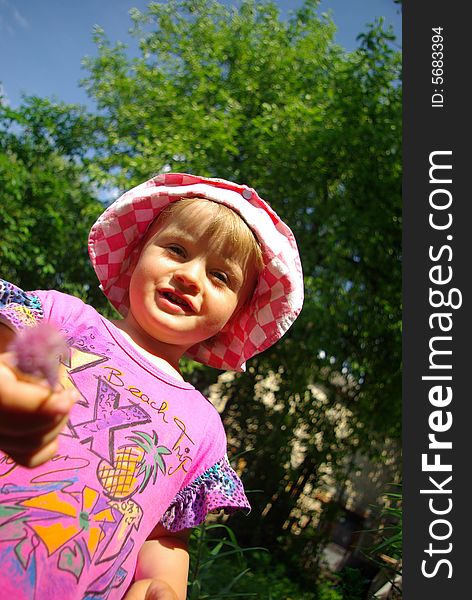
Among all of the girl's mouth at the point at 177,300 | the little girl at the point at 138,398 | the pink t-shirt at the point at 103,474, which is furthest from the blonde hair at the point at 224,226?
the pink t-shirt at the point at 103,474

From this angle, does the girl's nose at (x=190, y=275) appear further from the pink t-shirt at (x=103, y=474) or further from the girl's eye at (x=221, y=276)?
the pink t-shirt at (x=103, y=474)

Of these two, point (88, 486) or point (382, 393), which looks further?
point (382, 393)

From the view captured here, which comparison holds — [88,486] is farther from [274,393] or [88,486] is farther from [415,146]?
[274,393]

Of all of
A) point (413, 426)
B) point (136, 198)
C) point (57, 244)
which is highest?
point (57, 244)

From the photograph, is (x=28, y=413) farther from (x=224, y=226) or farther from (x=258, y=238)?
(x=258, y=238)

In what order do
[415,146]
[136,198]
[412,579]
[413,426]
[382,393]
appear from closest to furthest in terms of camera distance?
[136,198] → [412,579] → [413,426] → [415,146] → [382,393]

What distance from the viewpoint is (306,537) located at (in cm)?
640

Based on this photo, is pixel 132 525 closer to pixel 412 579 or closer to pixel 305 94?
pixel 412 579

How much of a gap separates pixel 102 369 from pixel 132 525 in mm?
307

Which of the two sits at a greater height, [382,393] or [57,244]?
[57,244]

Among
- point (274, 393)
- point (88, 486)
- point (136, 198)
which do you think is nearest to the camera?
point (88, 486)

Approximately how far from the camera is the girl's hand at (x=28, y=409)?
58 centimetres

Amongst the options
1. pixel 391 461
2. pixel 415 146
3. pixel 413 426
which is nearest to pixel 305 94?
pixel 391 461

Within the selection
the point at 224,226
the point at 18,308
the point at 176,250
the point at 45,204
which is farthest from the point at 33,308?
the point at 45,204
